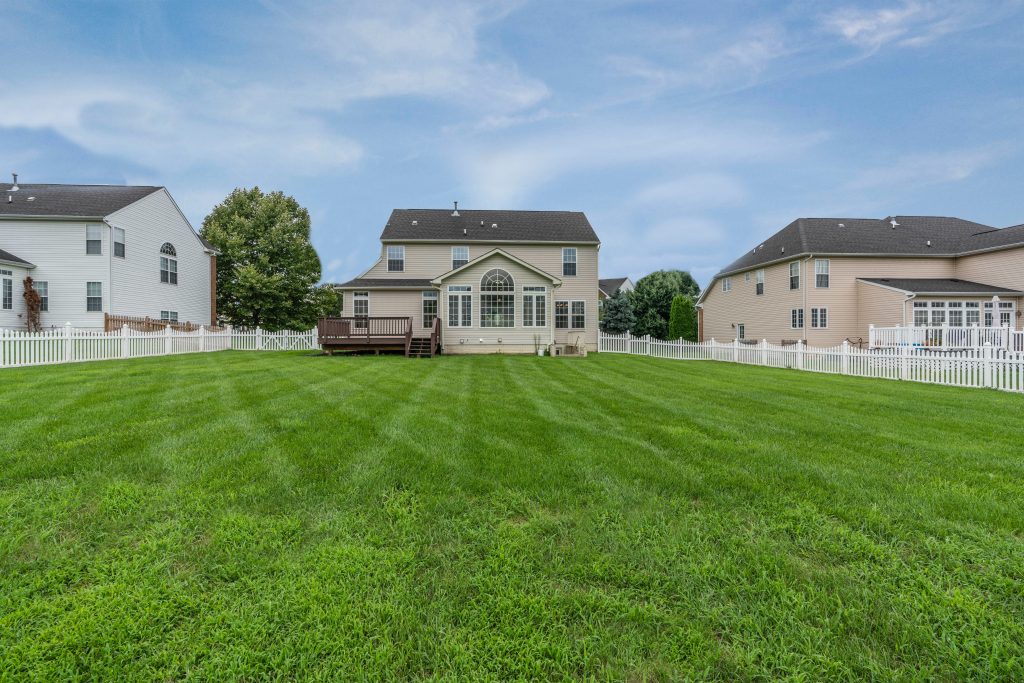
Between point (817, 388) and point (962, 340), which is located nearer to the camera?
point (817, 388)

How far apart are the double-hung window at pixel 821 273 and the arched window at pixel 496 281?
17161 mm

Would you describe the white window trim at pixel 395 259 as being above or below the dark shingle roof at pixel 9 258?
above

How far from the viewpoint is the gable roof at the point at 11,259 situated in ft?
63.5

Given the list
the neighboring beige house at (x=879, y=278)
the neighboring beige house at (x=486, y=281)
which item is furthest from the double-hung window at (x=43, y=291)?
the neighboring beige house at (x=879, y=278)

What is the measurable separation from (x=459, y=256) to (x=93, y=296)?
687 inches

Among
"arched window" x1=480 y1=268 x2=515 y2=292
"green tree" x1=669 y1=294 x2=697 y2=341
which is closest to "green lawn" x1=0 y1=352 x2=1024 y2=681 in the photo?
"arched window" x1=480 y1=268 x2=515 y2=292

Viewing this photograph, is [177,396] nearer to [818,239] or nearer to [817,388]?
[817,388]

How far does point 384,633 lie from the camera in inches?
76.6

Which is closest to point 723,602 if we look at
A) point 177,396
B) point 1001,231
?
point 177,396

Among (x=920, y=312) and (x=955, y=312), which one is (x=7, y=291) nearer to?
(x=920, y=312)

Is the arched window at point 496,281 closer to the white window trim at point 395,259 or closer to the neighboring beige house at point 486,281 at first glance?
the neighboring beige house at point 486,281

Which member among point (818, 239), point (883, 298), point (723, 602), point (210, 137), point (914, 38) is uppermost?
point (914, 38)

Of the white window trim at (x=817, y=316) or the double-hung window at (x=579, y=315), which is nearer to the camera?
the white window trim at (x=817, y=316)

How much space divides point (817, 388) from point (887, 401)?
1.86m
